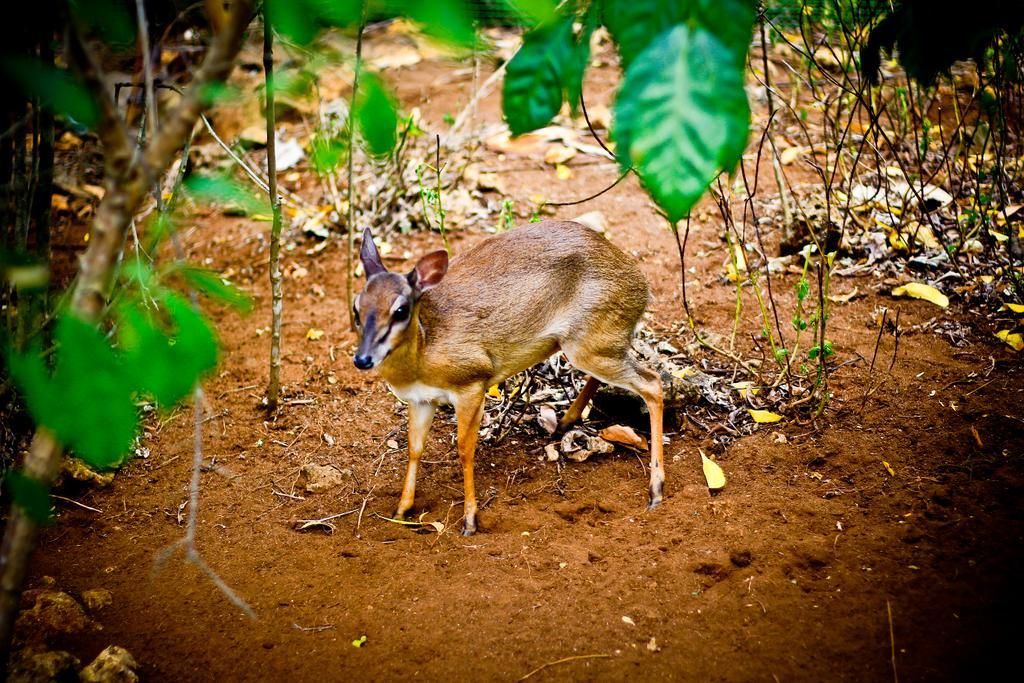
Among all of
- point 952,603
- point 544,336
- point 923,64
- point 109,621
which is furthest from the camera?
point 544,336

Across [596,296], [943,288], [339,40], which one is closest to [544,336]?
[596,296]

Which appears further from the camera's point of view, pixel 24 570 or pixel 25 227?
pixel 25 227

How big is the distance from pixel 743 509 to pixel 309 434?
2.72 meters

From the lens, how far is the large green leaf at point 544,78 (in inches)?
51.6

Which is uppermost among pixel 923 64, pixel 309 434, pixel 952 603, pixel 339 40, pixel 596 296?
pixel 923 64

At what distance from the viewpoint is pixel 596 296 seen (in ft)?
13.9

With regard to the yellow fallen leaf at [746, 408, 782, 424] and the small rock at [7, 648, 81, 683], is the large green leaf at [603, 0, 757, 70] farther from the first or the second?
the yellow fallen leaf at [746, 408, 782, 424]

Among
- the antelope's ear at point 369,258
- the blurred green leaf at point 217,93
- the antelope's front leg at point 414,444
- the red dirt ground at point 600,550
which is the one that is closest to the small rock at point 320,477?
the red dirt ground at point 600,550

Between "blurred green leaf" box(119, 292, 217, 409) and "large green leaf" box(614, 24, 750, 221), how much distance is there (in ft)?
3.09

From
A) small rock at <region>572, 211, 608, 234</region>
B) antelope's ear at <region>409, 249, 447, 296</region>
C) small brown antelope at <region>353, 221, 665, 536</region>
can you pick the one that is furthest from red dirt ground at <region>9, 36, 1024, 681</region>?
small rock at <region>572, 211, 608, 234</region>

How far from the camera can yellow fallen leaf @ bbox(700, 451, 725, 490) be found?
388 centimetres

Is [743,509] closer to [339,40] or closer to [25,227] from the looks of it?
[339,40]

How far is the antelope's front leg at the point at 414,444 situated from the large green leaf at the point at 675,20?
10.4ft

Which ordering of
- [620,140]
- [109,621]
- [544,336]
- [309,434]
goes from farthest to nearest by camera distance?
[309,434], [544,336], [109,621], [620,140]
